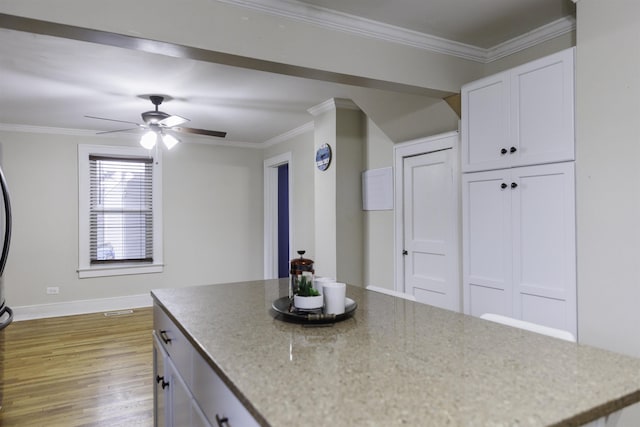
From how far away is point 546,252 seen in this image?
2219 millimetres

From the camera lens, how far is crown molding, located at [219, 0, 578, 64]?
219 centimetres

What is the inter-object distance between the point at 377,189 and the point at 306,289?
2.52 m

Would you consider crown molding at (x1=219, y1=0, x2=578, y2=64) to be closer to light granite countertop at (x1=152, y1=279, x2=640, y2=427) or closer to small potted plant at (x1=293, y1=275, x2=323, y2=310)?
small potted plant at (x1=293, y1=275, x2=323, y2=310)

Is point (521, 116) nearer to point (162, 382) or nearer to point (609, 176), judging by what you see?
point (609, 176)

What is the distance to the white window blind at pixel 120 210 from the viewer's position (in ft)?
17.6

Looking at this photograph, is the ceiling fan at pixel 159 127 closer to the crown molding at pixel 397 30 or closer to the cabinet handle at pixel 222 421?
the crown molding at pixel 397 30

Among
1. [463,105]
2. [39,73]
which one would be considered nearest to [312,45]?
[463,105]

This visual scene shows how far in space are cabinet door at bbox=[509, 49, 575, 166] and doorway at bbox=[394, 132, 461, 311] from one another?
2.59 ft

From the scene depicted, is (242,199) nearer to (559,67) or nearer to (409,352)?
(559,67)

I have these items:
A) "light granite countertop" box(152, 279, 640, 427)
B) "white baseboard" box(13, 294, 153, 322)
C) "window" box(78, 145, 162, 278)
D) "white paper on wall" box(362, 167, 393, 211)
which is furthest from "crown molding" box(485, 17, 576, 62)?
"white baseboard" box(13, 294, 153, 322)

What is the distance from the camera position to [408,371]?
3.45 ft

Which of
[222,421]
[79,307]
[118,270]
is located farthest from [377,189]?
[79,307]

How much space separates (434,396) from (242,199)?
18.3ft

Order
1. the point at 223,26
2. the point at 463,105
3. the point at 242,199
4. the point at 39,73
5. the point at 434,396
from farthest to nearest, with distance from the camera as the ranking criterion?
1. the point at 242,199
2. the point at 39,73
3. the point at 463,105
4. the point at 223,26
5. the point at 434,396
